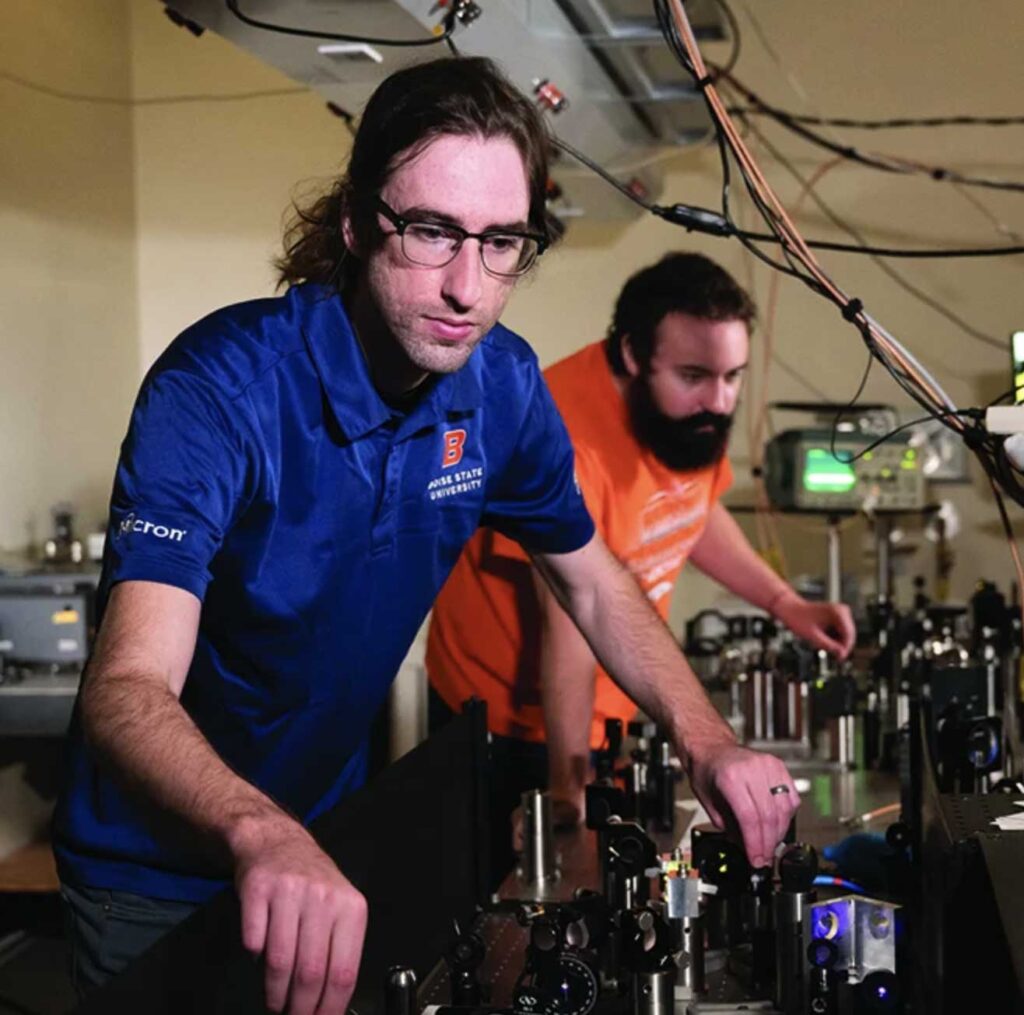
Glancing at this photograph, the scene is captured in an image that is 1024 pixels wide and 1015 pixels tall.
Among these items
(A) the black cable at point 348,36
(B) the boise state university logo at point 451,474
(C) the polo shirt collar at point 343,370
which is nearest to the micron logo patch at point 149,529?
(C) the polo shirt collar at point 343,370

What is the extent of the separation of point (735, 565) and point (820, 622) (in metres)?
0.24

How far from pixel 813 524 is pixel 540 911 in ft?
11.4

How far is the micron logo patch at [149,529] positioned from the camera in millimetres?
1323

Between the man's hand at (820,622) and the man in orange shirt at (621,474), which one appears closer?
the man in orange shirt at (621,474)

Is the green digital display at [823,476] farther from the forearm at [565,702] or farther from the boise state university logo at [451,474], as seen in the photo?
the boise state university logo at [451,474]

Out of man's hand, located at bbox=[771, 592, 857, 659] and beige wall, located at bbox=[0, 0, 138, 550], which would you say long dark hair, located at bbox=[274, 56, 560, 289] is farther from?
beige wall, located at bbox=[0, 0, 138, 550]

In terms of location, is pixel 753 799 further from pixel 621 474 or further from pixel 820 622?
pixel 820 622

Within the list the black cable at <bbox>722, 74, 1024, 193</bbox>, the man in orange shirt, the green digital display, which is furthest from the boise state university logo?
the black cable at <bbox>722, 74, 1024, 193</bbox>

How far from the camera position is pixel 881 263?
468 cm

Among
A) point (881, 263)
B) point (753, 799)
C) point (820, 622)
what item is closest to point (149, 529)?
point (753, 799)

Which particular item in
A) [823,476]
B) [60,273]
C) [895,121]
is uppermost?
[895,121]

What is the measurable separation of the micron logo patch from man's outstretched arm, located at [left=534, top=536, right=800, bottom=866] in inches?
23.0

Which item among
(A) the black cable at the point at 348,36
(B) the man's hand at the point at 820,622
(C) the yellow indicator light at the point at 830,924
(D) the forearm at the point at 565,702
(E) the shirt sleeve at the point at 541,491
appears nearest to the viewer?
(C) the yellow indicator light at the point at 830,924

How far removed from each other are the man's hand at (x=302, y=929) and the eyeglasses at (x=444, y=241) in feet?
2.37
